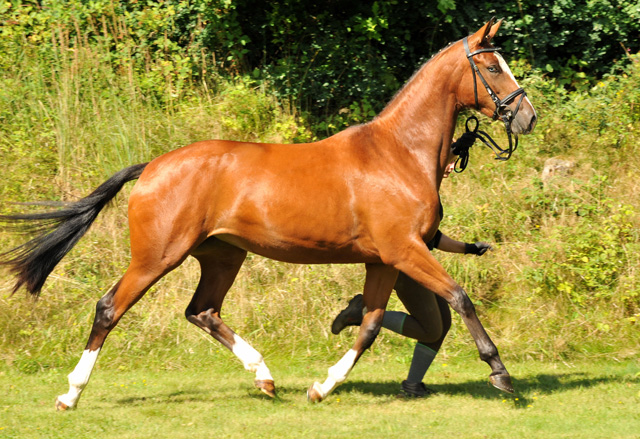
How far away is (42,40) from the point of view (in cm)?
997

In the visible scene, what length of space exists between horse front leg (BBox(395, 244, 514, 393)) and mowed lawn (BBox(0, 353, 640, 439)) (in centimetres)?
32

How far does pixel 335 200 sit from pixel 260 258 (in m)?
2.66

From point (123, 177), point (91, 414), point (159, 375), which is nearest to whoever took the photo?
point (91, 414)

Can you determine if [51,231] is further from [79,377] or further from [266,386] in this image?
[266,386]

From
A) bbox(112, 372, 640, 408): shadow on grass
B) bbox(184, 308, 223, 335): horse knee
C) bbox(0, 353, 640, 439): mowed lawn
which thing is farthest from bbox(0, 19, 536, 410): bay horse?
bbox(184, 308, 223, 335): horse knee

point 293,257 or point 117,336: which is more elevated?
point 293,257

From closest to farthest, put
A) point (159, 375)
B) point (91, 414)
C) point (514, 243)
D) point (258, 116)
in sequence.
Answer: point (91, 414) < point (159, 375) < point (514, 243) < point (258, 116)

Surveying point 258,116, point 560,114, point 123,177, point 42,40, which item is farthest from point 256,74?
point 123,177

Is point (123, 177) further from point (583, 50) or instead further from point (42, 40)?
point (583, 50)

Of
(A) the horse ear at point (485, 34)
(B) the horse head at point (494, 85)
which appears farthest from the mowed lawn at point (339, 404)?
(A) the horse ear at point (485, 34)

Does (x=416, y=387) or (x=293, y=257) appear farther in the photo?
(x=416, y=387)

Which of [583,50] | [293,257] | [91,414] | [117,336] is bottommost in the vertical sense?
[117,336]

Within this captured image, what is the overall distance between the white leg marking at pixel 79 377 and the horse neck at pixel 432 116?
266cm

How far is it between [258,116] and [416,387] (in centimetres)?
473
